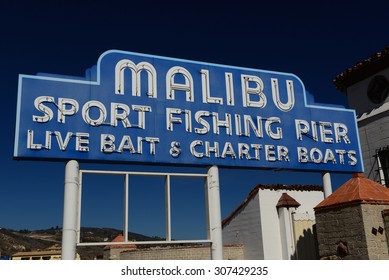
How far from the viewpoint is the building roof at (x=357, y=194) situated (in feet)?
38.2

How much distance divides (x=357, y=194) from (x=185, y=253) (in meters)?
7.83

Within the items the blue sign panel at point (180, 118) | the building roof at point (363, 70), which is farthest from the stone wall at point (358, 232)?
the building roof at point (363, 70)

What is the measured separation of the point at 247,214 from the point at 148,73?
922 centimetres

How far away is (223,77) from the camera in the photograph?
12.2 m

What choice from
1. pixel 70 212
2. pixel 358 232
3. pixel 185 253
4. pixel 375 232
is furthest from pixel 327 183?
pixel 70 212

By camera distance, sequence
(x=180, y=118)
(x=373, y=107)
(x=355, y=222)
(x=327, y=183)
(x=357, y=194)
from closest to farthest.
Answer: (x=180, y=118) → (x=355, y=222) → (x=357, y=194) → (x=327, y=183) → (x=373, y=107)

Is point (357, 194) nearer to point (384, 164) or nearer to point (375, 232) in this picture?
point (375, 232)

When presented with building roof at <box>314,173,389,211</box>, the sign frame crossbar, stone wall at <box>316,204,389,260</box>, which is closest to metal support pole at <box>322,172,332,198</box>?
building roof at <box>314,173,389,211</box>

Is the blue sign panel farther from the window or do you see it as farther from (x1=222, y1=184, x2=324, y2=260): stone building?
(x1=222, y1=184, x2=324, y2=260): stone building

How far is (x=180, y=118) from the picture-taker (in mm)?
11281

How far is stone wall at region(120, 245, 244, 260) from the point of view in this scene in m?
17.0

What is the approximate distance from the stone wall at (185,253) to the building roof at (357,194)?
5.97 meters
